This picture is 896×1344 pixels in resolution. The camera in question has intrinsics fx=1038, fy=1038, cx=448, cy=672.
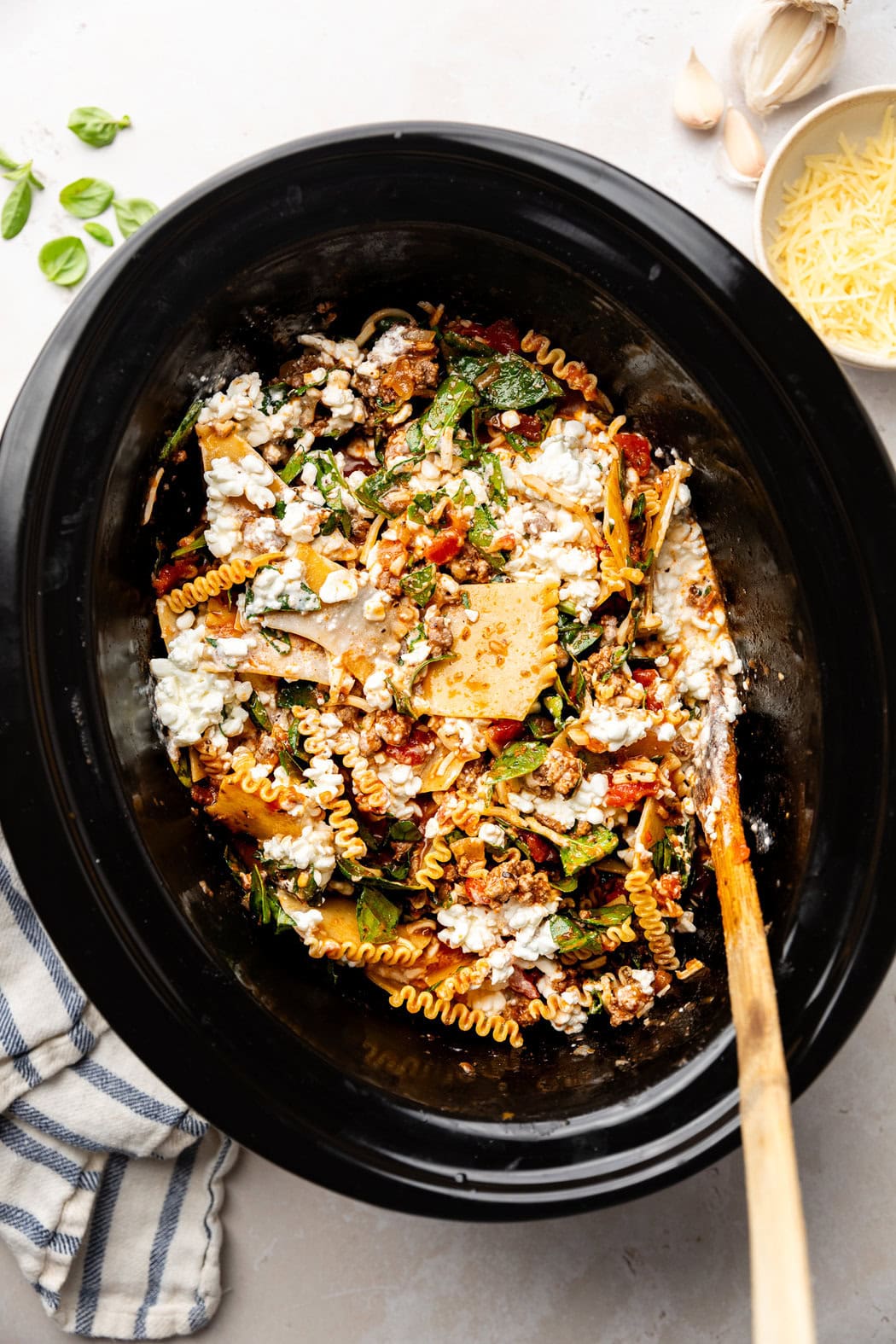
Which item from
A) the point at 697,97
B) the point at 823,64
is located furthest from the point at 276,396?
the point at 823,64

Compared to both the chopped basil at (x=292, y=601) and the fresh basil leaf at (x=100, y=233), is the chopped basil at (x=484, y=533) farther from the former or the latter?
the fresh basil leaf at (x=100, y=233)

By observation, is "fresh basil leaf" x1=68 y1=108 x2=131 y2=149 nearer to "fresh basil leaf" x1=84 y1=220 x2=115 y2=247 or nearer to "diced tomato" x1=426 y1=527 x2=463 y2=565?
"fresh basil leaf" x1=84 y1=220 x2=115 y2=247

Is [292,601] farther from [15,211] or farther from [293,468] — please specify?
[15,211]

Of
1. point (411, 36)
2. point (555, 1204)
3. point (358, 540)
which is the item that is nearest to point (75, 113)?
point (411, 36)

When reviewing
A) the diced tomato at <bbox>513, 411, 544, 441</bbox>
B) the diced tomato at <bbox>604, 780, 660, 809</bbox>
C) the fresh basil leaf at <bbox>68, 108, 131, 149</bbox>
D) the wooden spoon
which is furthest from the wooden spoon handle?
the fresh basil leaf at <bbox>68, 108, 131, 149</bbox>

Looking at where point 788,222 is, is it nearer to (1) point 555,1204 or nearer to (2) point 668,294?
(2) point 668,294
